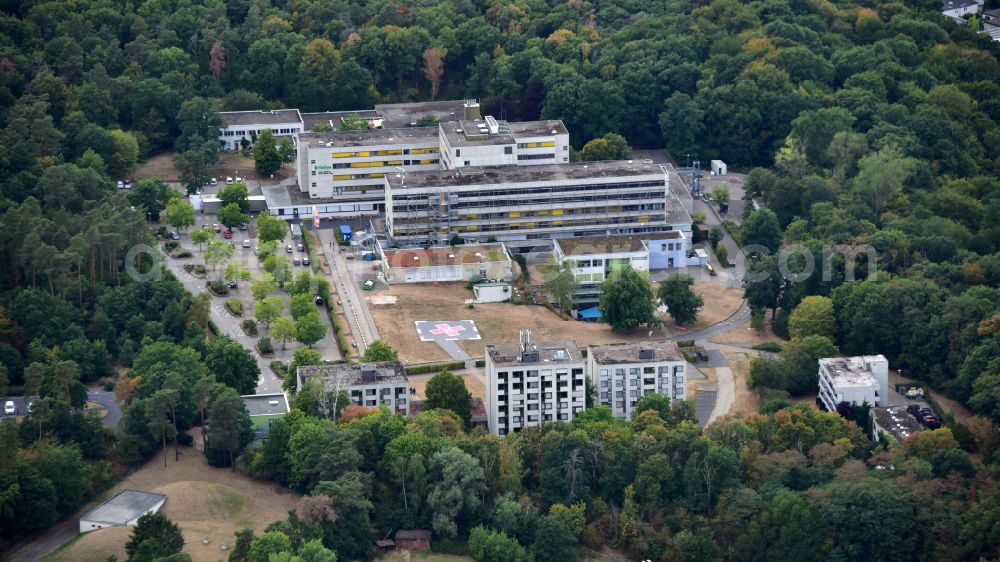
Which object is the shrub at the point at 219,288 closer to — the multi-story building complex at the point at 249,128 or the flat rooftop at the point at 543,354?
the flat rooftop at the point at 543,354

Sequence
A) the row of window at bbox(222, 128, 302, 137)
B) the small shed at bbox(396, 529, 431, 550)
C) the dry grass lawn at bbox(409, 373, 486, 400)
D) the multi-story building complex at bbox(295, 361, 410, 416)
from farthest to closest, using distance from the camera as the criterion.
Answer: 1. the row of window at bbox(222, 128, 302, 137)
2. the dry grass lawn at bbox(409, 373, 486, 400)
3. the multi-story building complex at bbox(295, 361, 410, 416)
4. the small shed at bbox(396, 529, 431, 550)

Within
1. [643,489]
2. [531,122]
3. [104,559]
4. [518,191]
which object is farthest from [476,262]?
[104,559]

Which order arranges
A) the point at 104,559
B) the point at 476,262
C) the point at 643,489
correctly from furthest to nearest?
the point at 476,262, the point at 643,489, the point at 104,559

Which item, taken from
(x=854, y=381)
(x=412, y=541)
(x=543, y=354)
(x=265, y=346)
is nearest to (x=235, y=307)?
(x=265, y=346)

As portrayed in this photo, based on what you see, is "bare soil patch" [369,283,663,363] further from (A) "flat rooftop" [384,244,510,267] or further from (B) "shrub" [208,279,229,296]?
(B) "shrub" [208,279,229,296]

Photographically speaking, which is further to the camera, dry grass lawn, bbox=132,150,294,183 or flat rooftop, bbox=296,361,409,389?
dry grass lawn, bbox=132,150,294,183

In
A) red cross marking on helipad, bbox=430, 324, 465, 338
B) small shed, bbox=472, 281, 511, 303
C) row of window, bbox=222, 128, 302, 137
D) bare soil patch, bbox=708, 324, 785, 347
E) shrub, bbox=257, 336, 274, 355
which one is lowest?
bare soil patch, bbox=708, 324, 785, 347

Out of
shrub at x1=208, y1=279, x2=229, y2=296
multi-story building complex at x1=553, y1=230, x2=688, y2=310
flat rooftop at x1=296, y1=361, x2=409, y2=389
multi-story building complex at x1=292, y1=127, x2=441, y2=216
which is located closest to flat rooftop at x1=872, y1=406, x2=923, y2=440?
multi-story building complex at x1=553, y1=230, x2=688, y2=310

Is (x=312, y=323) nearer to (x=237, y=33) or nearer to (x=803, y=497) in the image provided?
(x=803, y=497)
